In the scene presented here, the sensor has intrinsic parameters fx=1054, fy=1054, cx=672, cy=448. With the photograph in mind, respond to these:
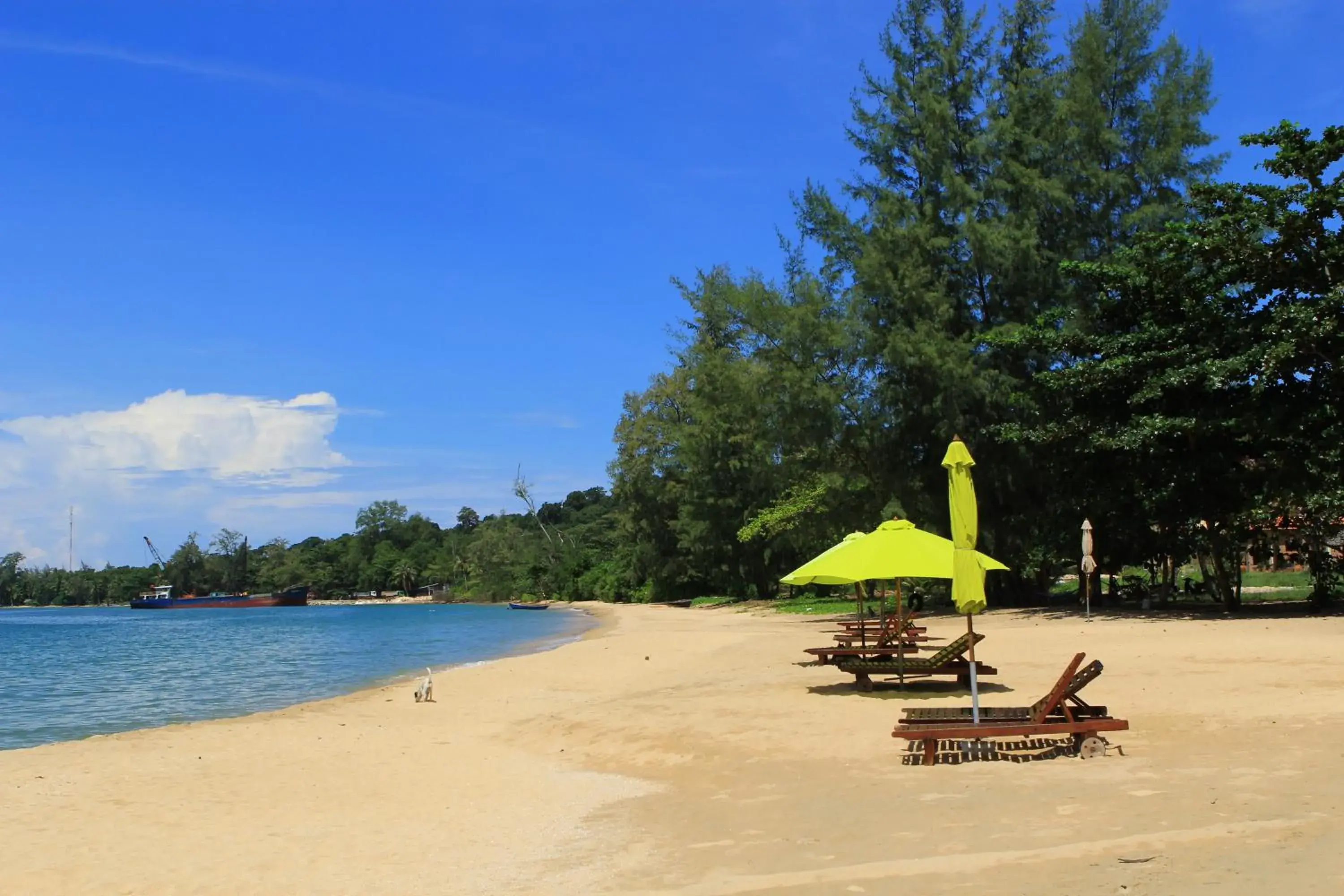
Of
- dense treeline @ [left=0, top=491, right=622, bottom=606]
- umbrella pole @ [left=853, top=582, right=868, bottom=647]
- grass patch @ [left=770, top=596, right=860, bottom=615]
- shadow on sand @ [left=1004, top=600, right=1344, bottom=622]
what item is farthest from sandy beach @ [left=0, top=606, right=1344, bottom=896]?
dense treeline @ [left=0, top=491, right=622, bottom=606]

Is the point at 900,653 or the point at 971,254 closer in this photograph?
the point at 900,653

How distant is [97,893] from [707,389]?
4107cm

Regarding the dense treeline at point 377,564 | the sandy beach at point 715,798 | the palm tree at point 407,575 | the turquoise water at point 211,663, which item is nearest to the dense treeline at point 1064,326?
the sandy beach at point 715,798

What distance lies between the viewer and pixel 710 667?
710 inches

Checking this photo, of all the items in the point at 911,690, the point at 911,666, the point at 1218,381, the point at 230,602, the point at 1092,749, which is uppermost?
the point at 1218,381

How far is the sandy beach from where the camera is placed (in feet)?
18.9

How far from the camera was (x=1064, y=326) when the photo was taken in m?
26.5

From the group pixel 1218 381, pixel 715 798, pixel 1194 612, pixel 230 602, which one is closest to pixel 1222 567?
pixel 1194 612

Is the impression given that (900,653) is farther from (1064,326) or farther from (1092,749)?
(1064,326)

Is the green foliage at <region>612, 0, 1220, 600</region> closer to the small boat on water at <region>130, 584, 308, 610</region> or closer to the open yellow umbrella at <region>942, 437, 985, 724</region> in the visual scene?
the open yellow umbrella at <region>942, 437, 985, 724</region>

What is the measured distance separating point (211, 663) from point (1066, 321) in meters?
25.2

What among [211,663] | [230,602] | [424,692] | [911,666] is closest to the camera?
[911,666]

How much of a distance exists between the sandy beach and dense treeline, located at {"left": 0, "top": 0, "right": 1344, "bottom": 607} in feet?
26.2

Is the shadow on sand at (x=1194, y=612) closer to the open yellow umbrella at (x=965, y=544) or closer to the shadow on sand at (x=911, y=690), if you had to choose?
the shadow on sand at (x=911, y=690)
